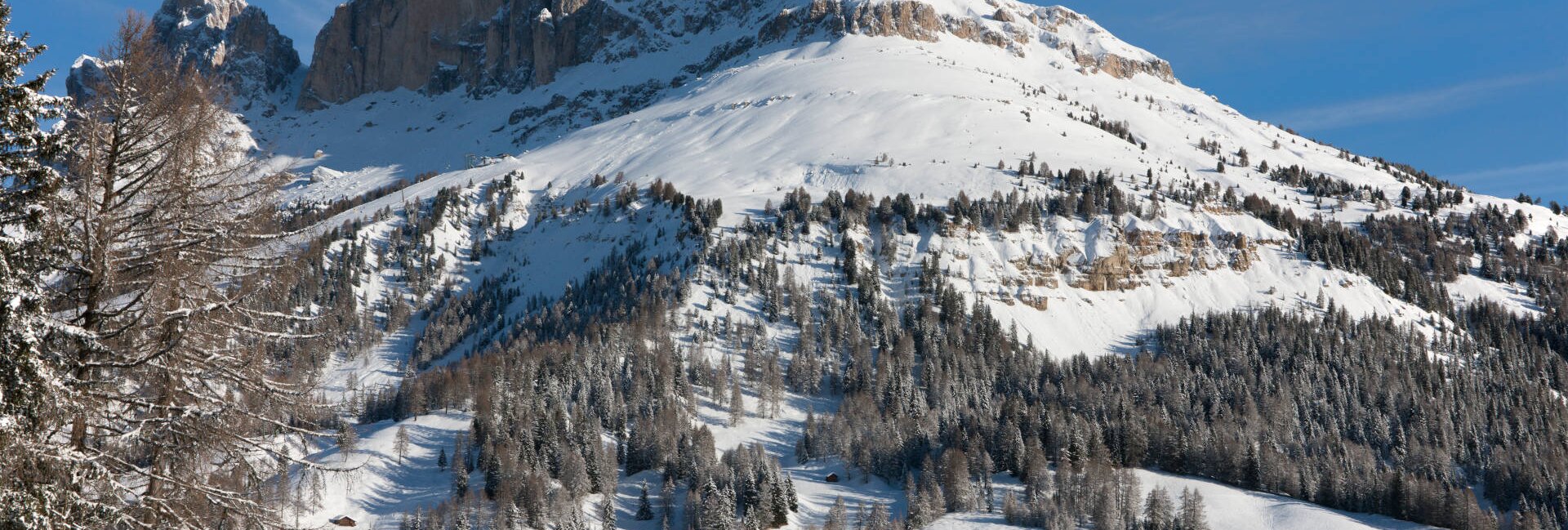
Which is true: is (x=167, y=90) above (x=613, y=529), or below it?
above

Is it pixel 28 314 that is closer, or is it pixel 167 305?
pixel 28 314

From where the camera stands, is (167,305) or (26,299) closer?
(26,299)

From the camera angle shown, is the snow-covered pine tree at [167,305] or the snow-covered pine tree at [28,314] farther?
the snow-covered pine tree at [167,305]

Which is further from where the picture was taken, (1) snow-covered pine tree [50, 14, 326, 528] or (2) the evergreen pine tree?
(1) snow-covered pine tree [50, 14, 326, 528]

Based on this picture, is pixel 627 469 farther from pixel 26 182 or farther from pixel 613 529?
pixel 26 182

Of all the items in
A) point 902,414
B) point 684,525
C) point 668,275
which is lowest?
point 684,525

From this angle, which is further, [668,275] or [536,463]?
[668,275]

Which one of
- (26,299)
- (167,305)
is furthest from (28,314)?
(167,305)

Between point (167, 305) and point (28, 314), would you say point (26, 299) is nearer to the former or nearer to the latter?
point (28, 314)

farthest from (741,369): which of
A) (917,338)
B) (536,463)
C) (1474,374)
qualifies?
(1474,374)

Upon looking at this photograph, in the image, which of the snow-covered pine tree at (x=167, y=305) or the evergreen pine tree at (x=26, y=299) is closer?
the evergreen pine tree at (x=26, y=299)

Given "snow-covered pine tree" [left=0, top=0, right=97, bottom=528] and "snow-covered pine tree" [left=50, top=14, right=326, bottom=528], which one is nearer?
"snow-covered pine tree" [left=0, top=0, right=97, bottom=528]
